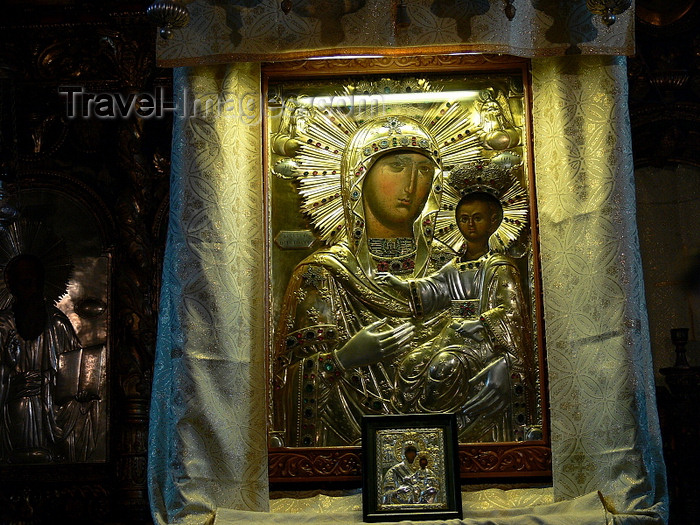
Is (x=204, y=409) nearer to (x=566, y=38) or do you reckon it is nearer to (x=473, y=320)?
(x=473, y=320)

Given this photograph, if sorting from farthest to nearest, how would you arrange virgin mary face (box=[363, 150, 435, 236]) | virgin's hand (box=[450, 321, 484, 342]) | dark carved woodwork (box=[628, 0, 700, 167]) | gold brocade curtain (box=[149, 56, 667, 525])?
1. dark carved woodwork (box=[628, 0, 700, 167])
2. virgin mary face (box=[363, 150, 435, 236])
3. virgin's hand (box=[450, 321, 484, 342])
4. gold brocade curtain (box=[149, 56, 667, 525])

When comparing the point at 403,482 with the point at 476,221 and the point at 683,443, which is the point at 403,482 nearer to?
the point at 476,221

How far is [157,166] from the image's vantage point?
436 cm

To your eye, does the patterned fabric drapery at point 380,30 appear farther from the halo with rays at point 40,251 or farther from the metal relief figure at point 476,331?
the halo with rays at point 40,251

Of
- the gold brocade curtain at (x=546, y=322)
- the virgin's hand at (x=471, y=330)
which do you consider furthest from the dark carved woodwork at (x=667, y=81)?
the virgin's hand at (x=471, y=330)

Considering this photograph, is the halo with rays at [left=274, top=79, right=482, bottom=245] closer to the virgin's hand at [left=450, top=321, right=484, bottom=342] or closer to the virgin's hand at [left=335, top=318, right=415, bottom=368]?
the virgin's hand at [left=335, top=318, right=415, bottom=368]

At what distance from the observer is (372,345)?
12.8 ft

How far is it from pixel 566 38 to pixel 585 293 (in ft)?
3.21

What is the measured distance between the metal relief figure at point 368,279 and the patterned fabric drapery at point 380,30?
362 mm

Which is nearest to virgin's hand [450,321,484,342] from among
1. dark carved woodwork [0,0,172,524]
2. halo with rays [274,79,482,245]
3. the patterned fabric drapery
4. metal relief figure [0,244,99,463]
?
halo with rays [274,79,482,245]

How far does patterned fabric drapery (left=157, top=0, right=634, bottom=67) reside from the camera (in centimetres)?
379

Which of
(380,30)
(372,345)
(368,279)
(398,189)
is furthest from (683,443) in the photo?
(380,30)

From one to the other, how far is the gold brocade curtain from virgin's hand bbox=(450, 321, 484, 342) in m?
0.26

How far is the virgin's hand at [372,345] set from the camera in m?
3.89
